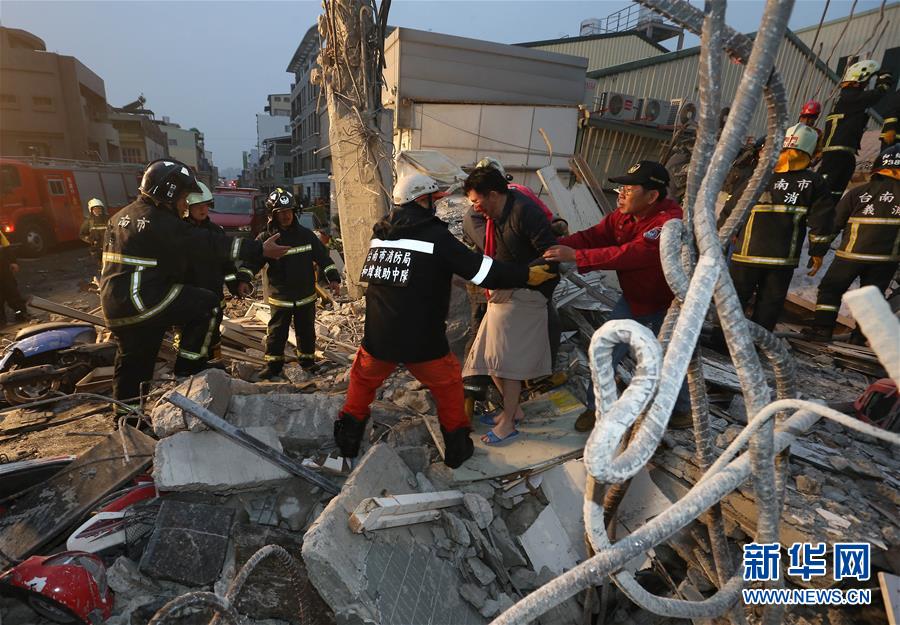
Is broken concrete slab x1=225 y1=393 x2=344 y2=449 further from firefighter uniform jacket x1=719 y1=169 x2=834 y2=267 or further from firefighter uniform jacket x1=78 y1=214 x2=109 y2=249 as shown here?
firefighter uniform jacket x1=78 y1=214 x2=109 y2=249

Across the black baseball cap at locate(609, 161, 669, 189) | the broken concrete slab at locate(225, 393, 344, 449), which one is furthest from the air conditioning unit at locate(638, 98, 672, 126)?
the broken concrete slab at locate(225, 393, 344, 449)

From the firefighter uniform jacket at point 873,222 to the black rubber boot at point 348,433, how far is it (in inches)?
210

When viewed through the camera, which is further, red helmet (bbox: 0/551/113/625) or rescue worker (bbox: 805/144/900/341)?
rescue worker (bbox: 805/144/900/341)

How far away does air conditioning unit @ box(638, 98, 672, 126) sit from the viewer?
11.3 meters

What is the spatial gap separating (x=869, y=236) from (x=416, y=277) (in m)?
4.93

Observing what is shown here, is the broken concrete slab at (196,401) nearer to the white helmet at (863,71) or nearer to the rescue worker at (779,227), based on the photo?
the rescue worker at (779,227)

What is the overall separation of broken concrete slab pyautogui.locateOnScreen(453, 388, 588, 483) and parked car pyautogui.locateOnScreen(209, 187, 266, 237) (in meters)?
10.0

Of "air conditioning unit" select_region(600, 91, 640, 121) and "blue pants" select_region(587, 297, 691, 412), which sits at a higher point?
"air conditioning unit" select_region(600, 91, 640, 121)

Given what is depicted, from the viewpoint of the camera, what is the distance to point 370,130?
4.91 meters

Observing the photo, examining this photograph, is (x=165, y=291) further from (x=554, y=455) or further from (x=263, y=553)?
(x=554, y=455)

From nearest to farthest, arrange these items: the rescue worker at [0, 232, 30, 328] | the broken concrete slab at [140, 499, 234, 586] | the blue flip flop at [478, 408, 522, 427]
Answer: the broken concrete slab at [140, 499, 234, 586] → the blue flip flop at [478, 408, 522, 427] → the rescue worker at [0, 232, 30, 328]

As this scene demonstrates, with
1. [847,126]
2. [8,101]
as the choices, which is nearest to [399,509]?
[847,126]

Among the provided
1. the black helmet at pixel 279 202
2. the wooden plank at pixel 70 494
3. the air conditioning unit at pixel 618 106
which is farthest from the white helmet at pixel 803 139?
the air conditioning unit at pixel 618 106

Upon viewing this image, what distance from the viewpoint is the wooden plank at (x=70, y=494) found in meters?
2.37
